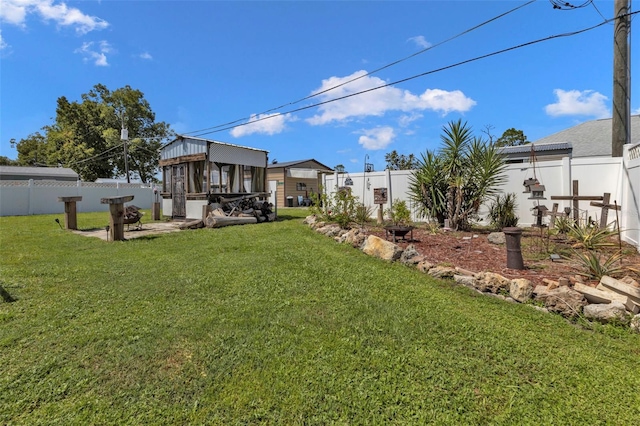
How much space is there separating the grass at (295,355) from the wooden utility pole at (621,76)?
22.1 feet

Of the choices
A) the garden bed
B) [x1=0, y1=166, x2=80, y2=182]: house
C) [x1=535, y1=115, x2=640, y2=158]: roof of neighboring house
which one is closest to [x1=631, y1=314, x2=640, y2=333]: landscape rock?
the garden bed

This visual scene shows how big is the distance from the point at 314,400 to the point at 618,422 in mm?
1799

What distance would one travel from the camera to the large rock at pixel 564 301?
3186 millimetres

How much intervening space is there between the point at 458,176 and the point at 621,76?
13.5 feet

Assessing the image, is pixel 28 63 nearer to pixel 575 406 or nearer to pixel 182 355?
pixel 182 355

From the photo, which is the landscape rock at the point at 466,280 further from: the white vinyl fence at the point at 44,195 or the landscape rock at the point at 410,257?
the white vinyl fence at the point at 44,195

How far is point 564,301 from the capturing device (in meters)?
3.25

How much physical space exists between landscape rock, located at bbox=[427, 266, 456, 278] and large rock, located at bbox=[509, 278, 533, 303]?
822 mm

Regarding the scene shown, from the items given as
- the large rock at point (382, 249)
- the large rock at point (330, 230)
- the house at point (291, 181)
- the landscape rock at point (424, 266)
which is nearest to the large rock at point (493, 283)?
the landscape rock at point (424, 266)

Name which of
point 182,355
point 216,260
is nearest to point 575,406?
point 182,355

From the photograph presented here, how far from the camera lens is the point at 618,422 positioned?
177cm

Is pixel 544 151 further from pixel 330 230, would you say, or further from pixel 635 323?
pixel 635 323

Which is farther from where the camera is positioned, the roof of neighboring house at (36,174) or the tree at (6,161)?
the tree at (6,161)

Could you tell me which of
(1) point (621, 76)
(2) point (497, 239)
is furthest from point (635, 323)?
(1) point (621, 76)
